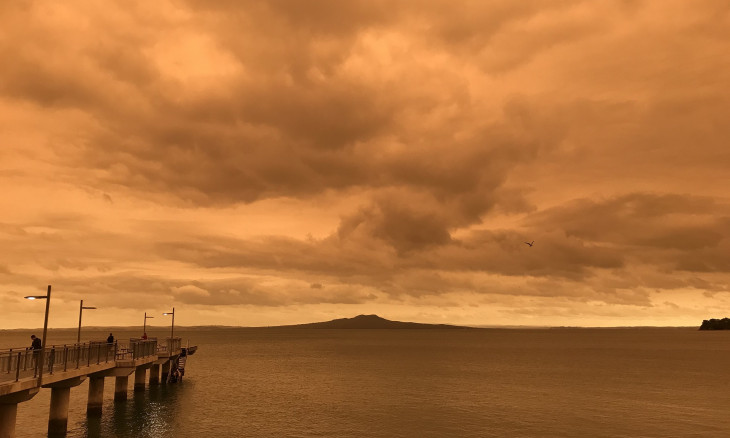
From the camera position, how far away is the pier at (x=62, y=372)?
2844 cm

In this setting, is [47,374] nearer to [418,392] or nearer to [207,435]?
[207,435]

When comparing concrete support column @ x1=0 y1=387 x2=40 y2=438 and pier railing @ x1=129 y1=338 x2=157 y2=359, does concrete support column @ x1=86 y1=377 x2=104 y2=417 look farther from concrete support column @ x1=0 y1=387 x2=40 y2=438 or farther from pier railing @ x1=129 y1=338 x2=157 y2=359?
concrete support column @ x1=0 y1=387 x2=40 y2=438

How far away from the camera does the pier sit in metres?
28.4

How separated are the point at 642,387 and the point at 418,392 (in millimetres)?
26806

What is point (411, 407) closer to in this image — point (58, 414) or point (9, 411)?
point (58, 414)

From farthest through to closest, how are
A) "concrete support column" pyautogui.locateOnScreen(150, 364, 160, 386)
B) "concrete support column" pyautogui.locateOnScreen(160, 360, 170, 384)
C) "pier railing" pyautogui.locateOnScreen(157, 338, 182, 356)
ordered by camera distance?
"concrete support column" pyautogui.locateOnScreen(160, 360, 170, 384), "concrete support column" pyautogui.locateOnScreen(150, 364, 160, 386), "pier railing" pyautogui.locateOnScreen(157, 338, 182, 356)

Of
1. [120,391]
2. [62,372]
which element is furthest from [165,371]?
[62,372]

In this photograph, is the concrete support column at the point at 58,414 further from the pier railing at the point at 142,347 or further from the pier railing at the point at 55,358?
the pier railing at the point at 142,347

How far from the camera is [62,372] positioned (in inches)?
1320

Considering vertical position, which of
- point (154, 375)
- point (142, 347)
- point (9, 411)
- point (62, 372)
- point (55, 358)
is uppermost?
point (142, 347)

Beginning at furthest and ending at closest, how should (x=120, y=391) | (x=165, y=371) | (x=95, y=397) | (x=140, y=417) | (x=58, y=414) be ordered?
(x=165, y=371), (x=120, y=391), (x=140, y=417), (x=95, y=397), (x=58, y=414)

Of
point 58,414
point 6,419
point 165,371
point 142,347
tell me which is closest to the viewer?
point 6,419

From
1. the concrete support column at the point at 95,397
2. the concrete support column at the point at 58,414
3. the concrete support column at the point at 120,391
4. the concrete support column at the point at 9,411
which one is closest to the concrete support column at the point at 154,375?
the concrete support column at the point at 120,391

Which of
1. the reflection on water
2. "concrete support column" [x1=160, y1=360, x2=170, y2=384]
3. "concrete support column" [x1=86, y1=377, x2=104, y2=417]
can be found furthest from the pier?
"concrete support column" [x1=160, y1=360, x2=170, y2=384]
